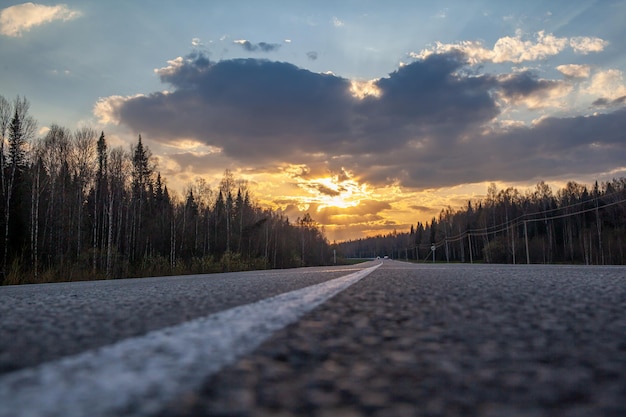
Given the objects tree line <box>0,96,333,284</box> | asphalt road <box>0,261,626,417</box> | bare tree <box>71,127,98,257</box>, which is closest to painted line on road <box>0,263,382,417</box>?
asphalt road <box>0,261,626,417</box>

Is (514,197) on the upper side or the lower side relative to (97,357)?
upper

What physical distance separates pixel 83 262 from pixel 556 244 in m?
87.5

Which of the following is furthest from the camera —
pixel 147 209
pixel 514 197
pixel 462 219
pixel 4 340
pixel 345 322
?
pixel 462 219

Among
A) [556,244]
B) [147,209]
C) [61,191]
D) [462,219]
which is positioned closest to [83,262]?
[61,191]

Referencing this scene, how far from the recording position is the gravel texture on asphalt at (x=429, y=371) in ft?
2.61

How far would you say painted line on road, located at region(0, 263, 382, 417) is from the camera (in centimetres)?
76

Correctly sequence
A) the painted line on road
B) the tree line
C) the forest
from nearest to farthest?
the painted line on road → the tree line → the forest

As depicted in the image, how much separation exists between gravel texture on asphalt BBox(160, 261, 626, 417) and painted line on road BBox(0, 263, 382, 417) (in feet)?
0.20

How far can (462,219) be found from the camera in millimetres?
132500

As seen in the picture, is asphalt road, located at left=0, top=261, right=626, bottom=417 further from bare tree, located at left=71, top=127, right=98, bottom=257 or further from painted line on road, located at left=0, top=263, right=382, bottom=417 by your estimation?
bare tree, located at left=71, top=127, right=98, bottom=257

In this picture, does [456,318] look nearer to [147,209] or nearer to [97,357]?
[97,357]

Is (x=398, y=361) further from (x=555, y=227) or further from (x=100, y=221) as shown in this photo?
(x=555, y=227)

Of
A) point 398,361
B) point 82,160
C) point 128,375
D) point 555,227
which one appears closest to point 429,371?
point 398,361

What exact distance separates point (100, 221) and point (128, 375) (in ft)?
171
